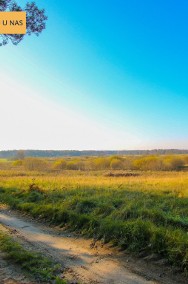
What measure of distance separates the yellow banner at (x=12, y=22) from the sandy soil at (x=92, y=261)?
283 inches

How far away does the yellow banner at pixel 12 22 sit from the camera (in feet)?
37.4

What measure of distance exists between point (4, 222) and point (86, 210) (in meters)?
2.98

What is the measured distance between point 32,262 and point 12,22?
27.7 feet

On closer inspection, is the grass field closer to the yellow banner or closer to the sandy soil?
the sandy soil

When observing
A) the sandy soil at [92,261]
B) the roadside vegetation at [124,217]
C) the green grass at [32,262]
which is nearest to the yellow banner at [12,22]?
the roadside vegetation at [124,217]

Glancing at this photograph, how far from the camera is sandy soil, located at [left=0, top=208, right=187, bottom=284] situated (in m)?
6.08

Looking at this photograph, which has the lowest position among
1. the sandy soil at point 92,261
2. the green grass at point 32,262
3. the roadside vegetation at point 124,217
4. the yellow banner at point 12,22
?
the sandy soil at point 92,261

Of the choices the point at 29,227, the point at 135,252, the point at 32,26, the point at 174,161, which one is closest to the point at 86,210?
the point at 29,227

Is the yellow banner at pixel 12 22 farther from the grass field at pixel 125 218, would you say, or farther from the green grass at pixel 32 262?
the green grass at pixel 32 262

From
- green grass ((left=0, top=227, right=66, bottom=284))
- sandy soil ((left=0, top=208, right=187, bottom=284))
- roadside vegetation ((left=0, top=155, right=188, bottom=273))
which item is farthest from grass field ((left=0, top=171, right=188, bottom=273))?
green grass ((left=0, top=227, right=66, bottom=284))

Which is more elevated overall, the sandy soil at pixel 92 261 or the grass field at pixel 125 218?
the grass field at pixel 125 218

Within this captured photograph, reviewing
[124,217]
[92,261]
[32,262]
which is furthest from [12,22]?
[92,261]

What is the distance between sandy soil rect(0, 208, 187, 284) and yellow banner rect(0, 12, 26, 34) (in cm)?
720

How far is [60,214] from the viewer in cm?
A: 1134
